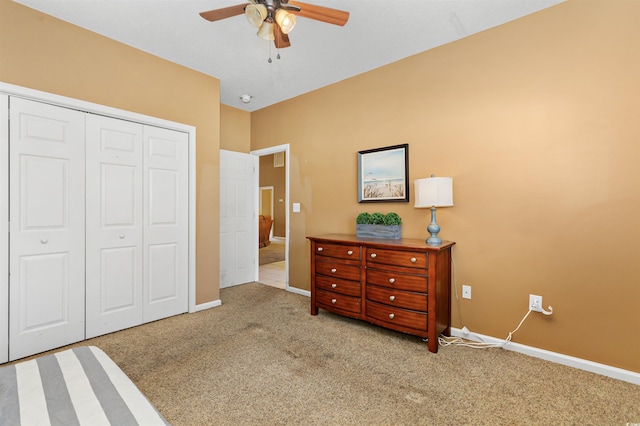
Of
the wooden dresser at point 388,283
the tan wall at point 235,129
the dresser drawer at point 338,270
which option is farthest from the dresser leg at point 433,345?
Result: the tan wall at point 235,129

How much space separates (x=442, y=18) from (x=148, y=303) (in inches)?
146

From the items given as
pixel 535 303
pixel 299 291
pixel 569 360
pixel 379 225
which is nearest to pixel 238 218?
pixel 299 291

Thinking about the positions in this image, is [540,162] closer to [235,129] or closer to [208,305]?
[208,305]

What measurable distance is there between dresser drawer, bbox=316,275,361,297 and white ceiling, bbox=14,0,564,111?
7.36 ft

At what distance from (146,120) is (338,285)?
2.51 m

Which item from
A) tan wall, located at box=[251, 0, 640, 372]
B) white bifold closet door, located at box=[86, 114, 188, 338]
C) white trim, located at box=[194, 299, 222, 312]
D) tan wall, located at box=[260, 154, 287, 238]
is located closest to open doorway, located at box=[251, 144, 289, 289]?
tan wall, located at box=[260, 154, 287, 238]

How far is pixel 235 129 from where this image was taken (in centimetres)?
439

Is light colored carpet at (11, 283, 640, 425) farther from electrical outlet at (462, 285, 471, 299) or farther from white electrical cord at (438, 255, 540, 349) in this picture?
electrical outlet at (462, 285, 471, 299)

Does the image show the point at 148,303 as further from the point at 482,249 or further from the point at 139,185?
the point at 482,249

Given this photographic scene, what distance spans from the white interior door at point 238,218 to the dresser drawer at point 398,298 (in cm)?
238

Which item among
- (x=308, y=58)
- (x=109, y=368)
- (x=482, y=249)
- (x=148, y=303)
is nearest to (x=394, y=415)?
(x=109, y=368)

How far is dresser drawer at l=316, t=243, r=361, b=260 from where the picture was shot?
280 centimetres

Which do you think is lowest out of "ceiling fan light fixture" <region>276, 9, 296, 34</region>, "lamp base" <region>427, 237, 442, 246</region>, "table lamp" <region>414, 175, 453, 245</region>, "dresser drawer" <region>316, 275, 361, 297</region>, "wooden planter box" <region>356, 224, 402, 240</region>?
"dresser drawer" <region>316, 275, 361, 297</region>

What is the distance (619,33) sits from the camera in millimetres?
2002
